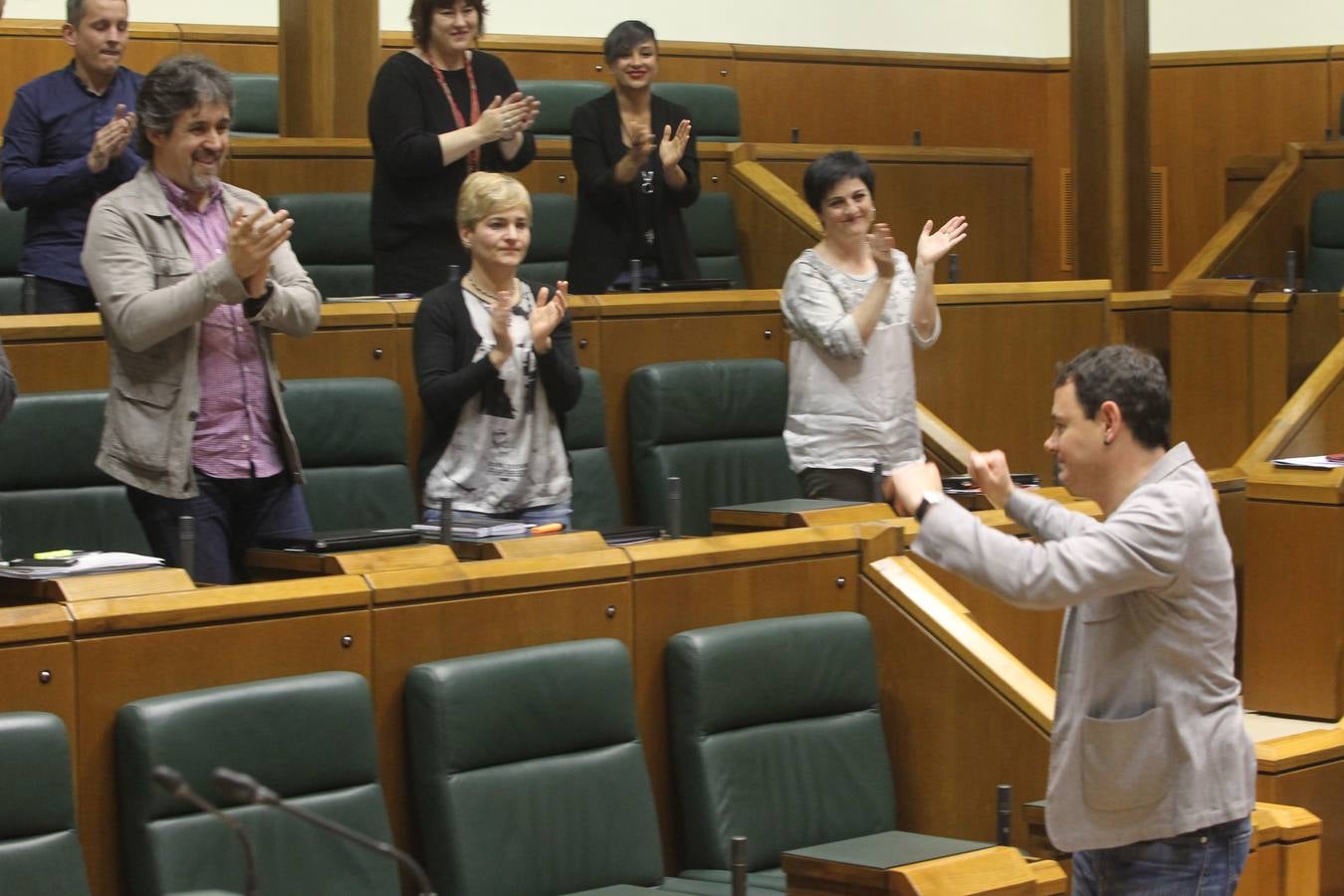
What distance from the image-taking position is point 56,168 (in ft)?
7.52

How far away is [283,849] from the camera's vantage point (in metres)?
1.42

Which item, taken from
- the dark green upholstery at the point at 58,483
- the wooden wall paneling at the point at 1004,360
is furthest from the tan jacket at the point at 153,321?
the wooden wall paneling at the point at 1004,360

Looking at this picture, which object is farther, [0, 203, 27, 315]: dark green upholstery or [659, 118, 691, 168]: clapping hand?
[0, 203, 27, 315]: dark green upholstery

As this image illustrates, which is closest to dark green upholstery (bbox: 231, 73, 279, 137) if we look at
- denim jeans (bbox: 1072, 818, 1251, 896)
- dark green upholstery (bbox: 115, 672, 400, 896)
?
dark green upholstery (bbox: 115, 672, 400, 896)

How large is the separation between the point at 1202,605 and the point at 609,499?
1025mm

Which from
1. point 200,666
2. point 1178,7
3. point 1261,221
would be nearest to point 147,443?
point 200,666

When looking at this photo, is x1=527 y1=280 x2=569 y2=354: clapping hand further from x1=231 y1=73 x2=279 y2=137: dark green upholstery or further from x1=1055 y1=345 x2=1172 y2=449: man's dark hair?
x1=231 y1=73 x2=279 y2=137: dark green upholstery

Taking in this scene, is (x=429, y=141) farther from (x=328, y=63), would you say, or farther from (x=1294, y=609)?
(x=1294, y=609)

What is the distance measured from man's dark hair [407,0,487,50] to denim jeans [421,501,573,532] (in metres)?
0.69

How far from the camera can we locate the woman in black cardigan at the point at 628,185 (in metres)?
2.58

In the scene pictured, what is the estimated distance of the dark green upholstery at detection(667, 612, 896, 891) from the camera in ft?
5.48

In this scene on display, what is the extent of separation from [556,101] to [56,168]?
4.28 ft

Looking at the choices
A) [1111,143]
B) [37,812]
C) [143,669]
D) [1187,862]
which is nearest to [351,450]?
[143,669]

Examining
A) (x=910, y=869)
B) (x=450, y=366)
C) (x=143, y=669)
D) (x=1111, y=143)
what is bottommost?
(x=910, y=869)
